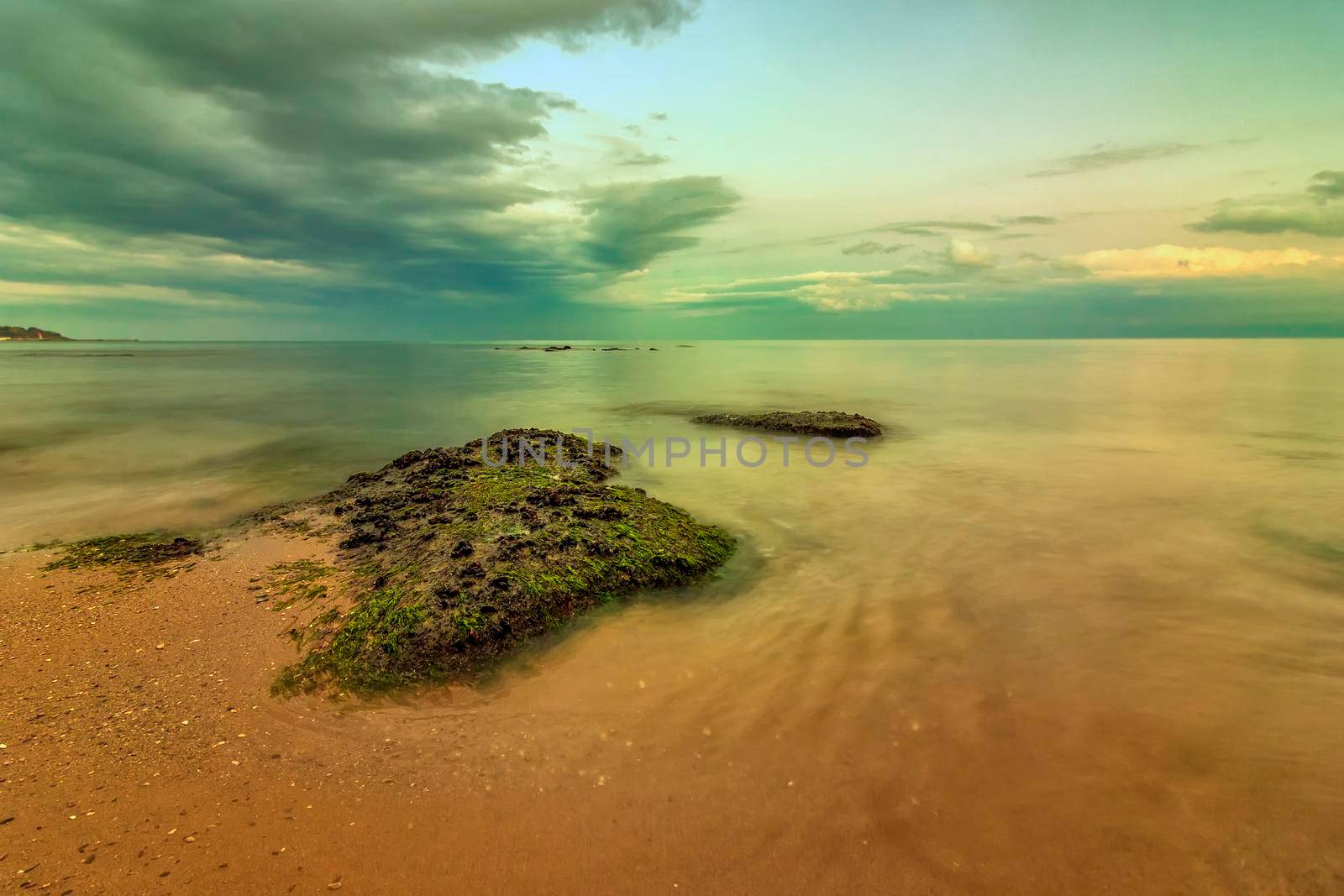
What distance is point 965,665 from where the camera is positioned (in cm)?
470

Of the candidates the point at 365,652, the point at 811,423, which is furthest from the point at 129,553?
the point at 811,423

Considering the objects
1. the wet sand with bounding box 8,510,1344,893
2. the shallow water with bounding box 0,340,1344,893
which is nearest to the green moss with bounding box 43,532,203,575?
the shallow water with bounding box 0,340,1344,893

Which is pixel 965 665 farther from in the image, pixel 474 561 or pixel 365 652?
pixel 365 652

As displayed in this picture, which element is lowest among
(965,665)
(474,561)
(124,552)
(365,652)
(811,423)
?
(965,665)

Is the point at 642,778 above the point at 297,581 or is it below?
below

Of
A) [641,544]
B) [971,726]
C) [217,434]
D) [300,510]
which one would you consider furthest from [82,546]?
[217,434]

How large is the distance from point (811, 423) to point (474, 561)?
489 inches

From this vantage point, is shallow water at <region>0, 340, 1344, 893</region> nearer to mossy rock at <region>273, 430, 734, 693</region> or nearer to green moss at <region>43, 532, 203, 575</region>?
mossy rock at <region>273, 430, 734, 693</region>

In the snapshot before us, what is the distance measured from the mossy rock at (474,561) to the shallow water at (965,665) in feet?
1.38

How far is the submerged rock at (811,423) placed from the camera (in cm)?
1588

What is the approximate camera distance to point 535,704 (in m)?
4.11

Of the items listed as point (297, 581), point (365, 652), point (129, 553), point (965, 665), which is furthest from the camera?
point (129, 553)

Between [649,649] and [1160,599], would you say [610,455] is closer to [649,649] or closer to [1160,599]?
[649,649]

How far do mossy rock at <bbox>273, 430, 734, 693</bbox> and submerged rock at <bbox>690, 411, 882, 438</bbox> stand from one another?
8850 mm
